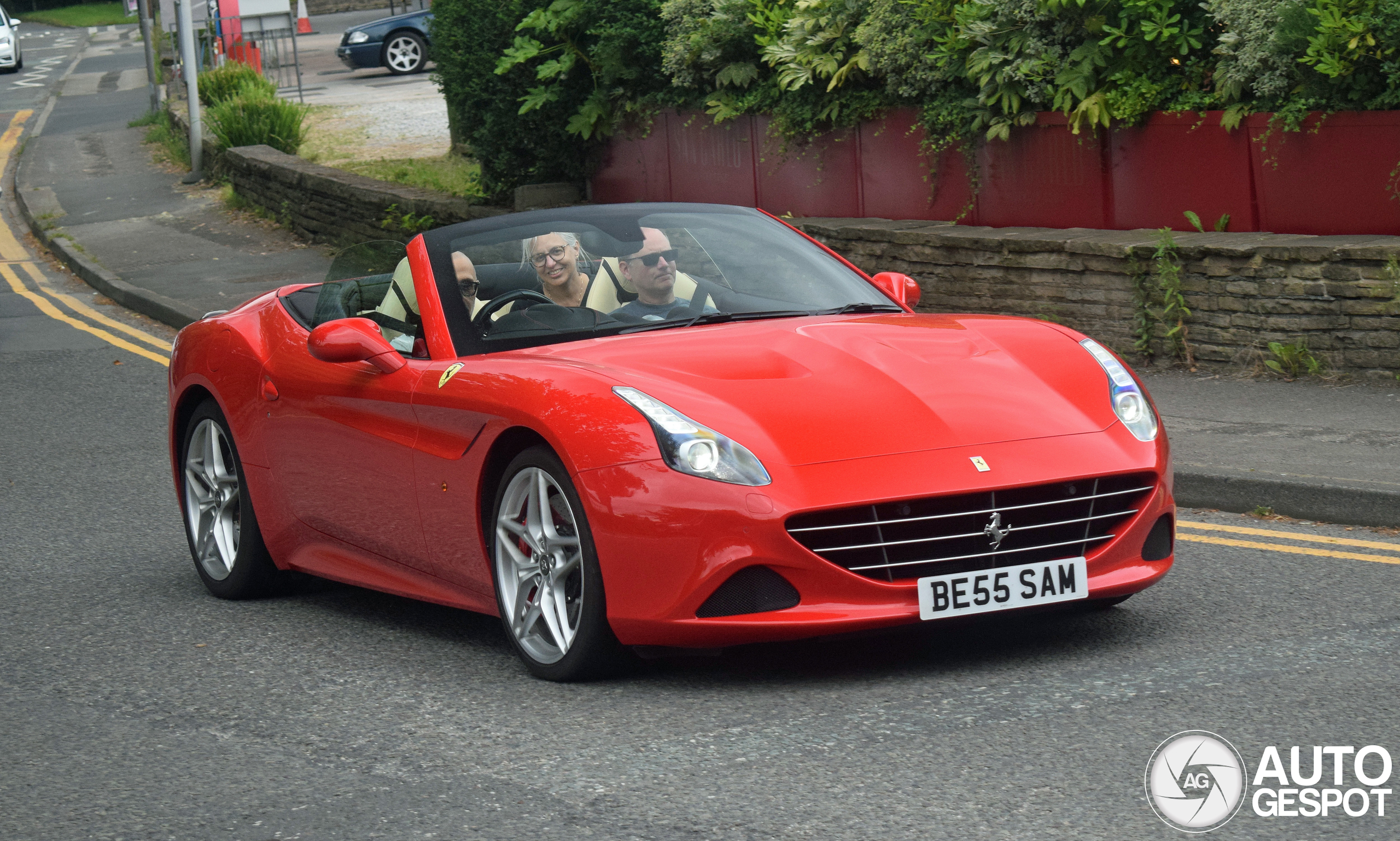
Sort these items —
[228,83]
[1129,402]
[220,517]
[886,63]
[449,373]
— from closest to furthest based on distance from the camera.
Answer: [1129,402] → [449,373] → [220,517] → [886,63] → [228,83]

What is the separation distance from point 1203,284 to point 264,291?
1005 centimetres

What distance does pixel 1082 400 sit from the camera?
526cm

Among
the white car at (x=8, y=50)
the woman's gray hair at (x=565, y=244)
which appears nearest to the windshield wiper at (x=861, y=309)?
the woman's gray hair at (x=565, y=244)

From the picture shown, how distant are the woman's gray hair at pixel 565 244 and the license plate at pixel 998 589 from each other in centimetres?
186

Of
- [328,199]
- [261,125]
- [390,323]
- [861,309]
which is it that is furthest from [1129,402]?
[261,125]

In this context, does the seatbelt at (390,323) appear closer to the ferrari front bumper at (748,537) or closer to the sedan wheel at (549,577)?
the sedan wheel at (549,577)

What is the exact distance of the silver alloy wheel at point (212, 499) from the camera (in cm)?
701

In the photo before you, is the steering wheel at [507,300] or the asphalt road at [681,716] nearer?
the asphalt road at [681,716]

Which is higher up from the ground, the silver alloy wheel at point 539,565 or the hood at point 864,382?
the hood at point 864,382

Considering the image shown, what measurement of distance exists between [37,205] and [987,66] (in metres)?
17.4

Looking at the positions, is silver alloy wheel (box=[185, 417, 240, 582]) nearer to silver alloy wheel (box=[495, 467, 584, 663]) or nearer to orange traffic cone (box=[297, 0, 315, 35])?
silver alloy wheel (box=[495, 467, 584, 663])

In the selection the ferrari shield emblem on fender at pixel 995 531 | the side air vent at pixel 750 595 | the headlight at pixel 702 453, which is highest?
the headlight at pixel 702 453

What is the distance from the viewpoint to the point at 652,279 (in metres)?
6.09

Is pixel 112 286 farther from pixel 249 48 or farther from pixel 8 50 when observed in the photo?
pixel 8 50
